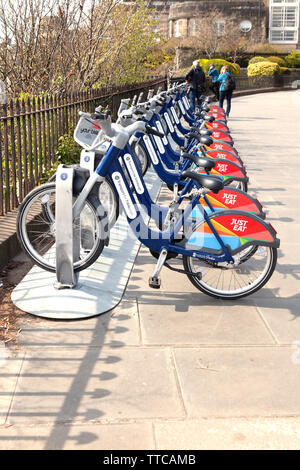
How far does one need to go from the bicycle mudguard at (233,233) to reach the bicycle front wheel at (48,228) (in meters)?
0.68

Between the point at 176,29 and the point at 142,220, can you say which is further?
the point at 176,29

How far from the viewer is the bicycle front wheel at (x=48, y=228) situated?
414 centimetres

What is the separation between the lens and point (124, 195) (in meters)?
4.22

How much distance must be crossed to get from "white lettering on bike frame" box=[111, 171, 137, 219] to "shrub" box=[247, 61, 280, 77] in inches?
1581

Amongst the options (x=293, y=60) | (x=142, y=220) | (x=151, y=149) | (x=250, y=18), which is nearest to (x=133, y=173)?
(x=142, y=220)

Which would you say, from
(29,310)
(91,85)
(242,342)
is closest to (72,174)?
(29,310)

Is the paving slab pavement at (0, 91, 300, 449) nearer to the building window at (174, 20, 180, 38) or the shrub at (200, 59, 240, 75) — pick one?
the shrub at (200, 59, 240, 75)

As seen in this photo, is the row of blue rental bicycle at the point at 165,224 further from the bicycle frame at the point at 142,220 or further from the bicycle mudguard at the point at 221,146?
the bicycle mudguard at the point at 221,146

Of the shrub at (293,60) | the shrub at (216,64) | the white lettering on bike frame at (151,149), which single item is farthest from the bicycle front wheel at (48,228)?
the shrub at (293,60)

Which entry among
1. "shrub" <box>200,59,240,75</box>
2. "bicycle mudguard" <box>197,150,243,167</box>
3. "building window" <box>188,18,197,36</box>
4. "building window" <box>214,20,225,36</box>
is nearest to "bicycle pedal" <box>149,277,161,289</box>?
"bicycle mudguard" <box>197,150,243,167</box>

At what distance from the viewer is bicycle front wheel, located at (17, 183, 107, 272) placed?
13.6 feet

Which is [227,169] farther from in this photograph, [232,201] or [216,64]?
[216,64]

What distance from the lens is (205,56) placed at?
164ft

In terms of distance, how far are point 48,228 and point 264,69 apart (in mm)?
40093
